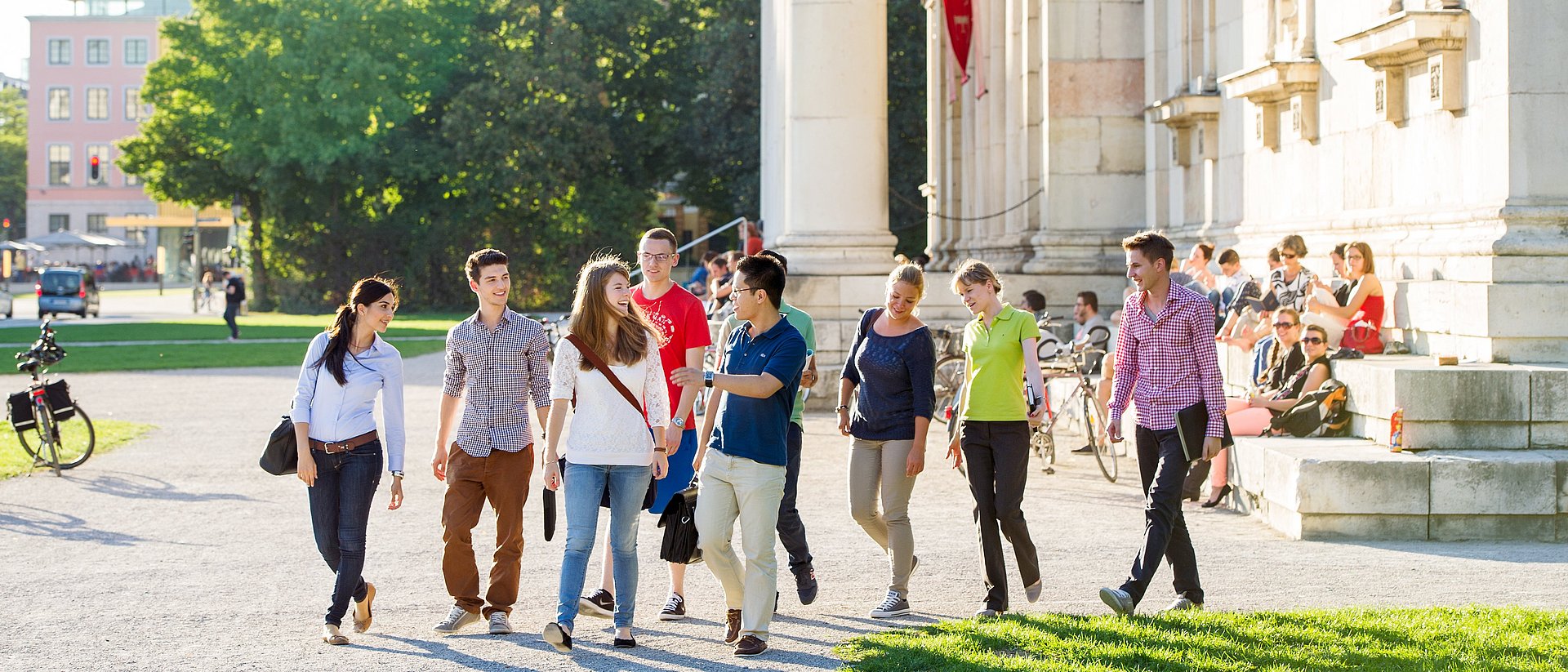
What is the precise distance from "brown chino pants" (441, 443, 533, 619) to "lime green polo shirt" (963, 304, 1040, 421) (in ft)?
6.77

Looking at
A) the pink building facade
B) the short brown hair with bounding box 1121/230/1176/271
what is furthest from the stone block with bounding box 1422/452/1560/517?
the pink building facade

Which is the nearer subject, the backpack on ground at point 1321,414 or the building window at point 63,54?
the backpack on ground at point 1321,414

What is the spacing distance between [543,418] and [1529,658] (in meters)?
4.21

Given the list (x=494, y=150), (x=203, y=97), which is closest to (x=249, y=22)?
(x=203, y=97)

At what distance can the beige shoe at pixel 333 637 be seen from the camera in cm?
757

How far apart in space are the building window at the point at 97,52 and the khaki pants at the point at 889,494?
111231 millimetres

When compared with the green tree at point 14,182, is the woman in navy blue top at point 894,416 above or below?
below

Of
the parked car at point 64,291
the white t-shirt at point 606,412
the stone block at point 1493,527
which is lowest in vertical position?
the stone block at point 1493,527

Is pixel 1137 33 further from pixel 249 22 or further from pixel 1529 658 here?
pixel 249 22

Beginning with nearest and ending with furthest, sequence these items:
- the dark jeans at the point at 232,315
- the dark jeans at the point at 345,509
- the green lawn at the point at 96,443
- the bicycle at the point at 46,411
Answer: the dark jeans at the point at 345,509 < the bicycle at the point at 46,411 < the green lawn at the point at 96,443 < the dark jeans at the point at 232,315

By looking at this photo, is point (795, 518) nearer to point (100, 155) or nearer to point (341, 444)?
point (341, 444)

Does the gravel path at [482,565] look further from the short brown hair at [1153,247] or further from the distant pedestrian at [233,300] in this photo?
the distant pedestrian at [233,300]

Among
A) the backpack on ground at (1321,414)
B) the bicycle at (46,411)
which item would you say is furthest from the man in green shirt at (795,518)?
the bicycle at (46,411)

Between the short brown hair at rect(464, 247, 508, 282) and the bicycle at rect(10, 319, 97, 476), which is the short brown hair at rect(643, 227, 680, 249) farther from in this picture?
the bicycle at rect(10, 319, 97, 476)
